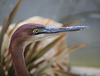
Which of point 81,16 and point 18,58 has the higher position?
point 81,16

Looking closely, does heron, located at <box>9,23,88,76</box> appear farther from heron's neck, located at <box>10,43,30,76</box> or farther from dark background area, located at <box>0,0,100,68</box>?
dark background area, located at <box>0,0,100,68</box>

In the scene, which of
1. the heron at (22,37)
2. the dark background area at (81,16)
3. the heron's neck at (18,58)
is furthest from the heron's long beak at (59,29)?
the dark background area at (81,16)

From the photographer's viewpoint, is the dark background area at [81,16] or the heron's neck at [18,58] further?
the dark background area at [81,16]

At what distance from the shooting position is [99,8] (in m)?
1.83

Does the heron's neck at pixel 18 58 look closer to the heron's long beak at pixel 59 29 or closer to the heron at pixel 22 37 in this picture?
the heron at pixel 22 37

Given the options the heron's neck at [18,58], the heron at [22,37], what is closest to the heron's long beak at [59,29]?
the heron at [22,37]

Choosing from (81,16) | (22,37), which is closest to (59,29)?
(22,37)

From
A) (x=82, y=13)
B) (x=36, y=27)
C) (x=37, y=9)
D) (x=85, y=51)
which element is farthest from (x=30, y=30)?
(x=85, y=51)

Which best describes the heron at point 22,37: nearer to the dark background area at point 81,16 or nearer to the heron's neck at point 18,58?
the heron's neck at point 18,58

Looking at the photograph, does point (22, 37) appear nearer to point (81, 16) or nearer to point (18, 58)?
point (18, 58)

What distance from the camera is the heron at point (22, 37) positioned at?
0.49 metres

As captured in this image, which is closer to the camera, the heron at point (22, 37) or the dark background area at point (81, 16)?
the heron at point (22, 37)

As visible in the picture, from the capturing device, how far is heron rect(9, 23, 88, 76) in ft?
1.62

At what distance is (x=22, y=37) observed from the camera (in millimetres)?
503
